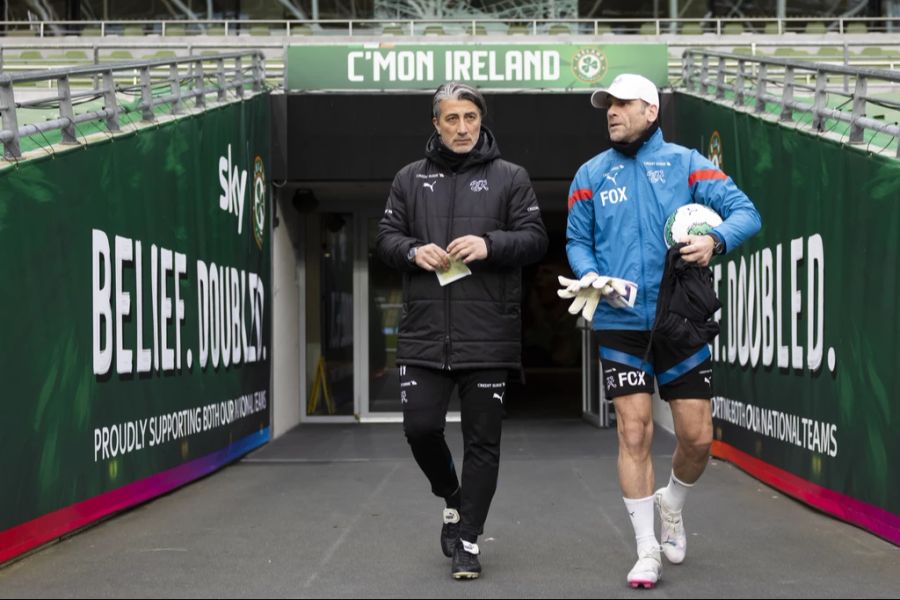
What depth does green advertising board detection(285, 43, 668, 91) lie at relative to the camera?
1177 centimetres

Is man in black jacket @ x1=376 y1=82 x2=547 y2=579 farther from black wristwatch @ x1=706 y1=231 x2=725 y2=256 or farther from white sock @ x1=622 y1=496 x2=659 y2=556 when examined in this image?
black wristwatch @ x1=706 y1=231 x2=725 y2=256

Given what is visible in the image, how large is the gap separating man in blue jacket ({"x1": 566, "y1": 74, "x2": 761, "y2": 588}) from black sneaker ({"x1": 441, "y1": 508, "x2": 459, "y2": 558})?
2.53 ft

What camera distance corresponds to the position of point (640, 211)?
4465mm

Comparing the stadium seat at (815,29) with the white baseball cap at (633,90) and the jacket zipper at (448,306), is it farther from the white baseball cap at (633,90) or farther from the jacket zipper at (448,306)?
the jacket zipper at (448,306)

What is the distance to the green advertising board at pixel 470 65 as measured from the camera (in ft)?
38.6

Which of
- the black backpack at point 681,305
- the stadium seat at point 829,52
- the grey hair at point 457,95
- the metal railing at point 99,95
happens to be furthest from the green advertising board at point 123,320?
the stadium seat at point 829,52

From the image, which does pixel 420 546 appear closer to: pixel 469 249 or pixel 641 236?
pixel 469 249

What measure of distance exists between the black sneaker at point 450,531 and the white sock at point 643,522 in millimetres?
794

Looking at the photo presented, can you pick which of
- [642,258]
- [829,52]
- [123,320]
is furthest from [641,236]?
[829,52]

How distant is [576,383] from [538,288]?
2.71 m

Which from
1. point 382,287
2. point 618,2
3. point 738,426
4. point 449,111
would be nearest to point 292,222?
point 382,287

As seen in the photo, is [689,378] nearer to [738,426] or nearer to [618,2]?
[738,426]

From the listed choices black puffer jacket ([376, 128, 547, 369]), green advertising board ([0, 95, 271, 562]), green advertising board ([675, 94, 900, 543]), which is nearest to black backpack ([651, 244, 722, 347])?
black puffer jacket ([376, 128, 547, 369])

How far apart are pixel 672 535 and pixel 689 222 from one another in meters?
1.33
